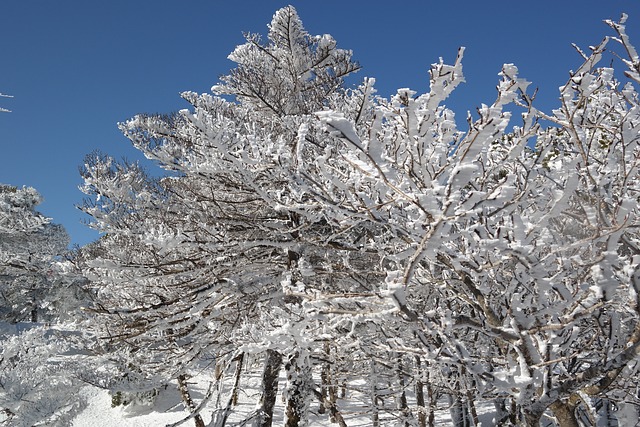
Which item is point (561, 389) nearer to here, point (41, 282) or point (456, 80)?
point (456, 80)

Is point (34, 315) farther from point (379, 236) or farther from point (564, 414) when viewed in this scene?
point (564, 414)

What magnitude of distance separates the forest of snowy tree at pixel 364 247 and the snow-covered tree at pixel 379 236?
0.03 meters

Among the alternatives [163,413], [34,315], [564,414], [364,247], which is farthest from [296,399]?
[34,315]

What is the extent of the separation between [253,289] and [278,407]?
11956 millimetres

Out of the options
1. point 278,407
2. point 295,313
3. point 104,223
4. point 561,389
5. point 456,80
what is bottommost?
point 278,407

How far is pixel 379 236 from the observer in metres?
3.81

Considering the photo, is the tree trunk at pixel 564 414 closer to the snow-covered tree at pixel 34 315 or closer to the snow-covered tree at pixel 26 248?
the snow-covered tree at pixel 34 315

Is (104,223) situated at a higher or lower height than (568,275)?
higher

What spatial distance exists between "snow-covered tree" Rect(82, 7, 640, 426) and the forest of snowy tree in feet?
0.08

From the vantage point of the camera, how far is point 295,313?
3.20m

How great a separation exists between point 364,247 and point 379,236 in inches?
7.8

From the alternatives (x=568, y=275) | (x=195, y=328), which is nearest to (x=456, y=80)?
(x=568, y=275)

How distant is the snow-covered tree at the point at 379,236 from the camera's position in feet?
7.09

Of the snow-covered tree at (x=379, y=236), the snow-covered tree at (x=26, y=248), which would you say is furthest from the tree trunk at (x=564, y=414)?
the snow-covered tree at (x=26, y=248)
